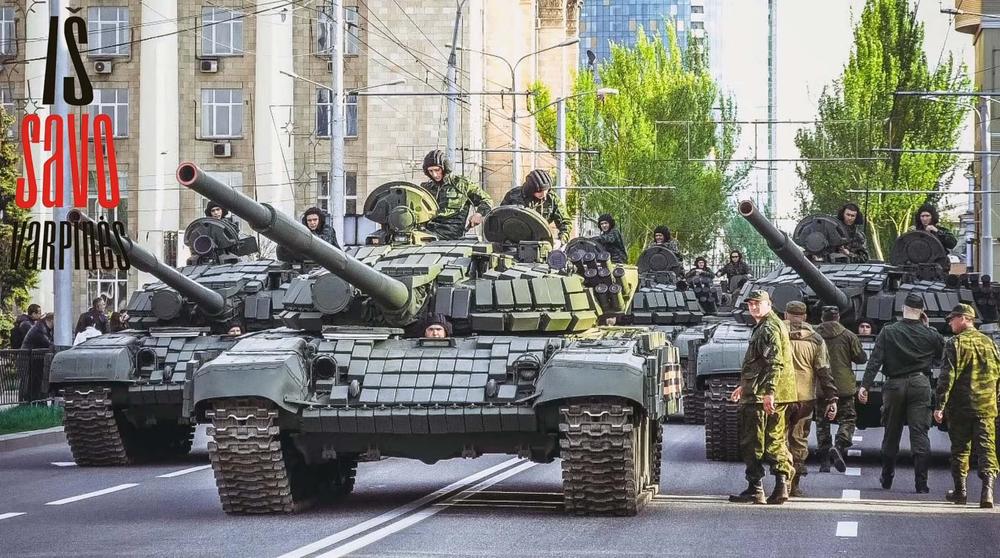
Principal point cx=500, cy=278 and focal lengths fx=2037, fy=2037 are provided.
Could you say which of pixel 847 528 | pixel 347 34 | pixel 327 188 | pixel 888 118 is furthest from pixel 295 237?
pixel 888 118

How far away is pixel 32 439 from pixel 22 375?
3.59 metres

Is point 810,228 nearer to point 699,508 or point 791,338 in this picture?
point 791,338

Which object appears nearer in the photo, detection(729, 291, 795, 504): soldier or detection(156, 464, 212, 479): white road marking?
detection(729, 291, 795, 504): soldier

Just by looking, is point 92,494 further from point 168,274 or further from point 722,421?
point 722,421

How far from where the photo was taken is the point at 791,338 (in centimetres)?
1702

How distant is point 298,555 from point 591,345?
3.81 metres

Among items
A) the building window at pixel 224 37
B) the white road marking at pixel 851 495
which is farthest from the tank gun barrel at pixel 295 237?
the building window at pixel 224 37

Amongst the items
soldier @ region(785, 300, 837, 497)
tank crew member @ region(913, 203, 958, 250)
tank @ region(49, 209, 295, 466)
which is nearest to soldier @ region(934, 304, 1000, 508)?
soldier @ region(785, 300, 837, 497)

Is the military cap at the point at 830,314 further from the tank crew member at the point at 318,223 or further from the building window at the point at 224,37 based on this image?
the building window at the point at 224,37

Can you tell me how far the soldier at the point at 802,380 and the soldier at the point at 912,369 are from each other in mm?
580

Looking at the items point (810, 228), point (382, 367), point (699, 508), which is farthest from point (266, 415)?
point (810, 228)

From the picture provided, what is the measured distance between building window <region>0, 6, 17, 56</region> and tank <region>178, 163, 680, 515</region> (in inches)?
1639

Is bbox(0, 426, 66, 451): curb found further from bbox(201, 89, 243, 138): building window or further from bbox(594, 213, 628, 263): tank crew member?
bbox(201, 89, 243, 138): building window

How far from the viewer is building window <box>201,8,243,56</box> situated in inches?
2248
